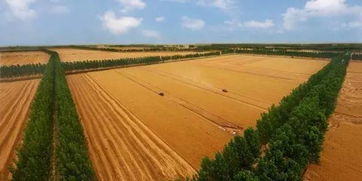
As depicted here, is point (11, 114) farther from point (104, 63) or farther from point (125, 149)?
point (104, 63)

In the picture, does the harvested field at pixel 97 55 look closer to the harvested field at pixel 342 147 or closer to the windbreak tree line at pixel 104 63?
the windbreak tree line at pixel 104 63

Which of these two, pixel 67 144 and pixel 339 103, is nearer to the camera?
pixel 67 144

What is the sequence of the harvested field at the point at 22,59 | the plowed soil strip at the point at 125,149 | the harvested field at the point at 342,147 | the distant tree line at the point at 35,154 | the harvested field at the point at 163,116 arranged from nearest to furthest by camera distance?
1. the distant tree line at the point at 35,154
2. the plowed soil strip at the point at 125,149
3. the harvested field at the point at 342,147
4. the harvested field at the point at 163,116
5. the harvested field at the point at 22,59

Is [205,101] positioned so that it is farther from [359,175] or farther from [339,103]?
[359,175]

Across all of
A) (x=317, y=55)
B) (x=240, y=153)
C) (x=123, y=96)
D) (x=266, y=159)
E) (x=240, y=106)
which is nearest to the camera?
(x=266, y=159)

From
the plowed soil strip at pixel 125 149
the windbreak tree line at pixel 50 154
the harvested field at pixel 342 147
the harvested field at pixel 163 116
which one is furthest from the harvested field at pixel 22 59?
the harvested field at pixel 342 147

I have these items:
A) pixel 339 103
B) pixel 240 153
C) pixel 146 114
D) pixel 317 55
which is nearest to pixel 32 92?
pixel 146 114

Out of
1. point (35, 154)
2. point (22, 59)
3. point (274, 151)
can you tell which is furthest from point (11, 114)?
point (22, 59)
